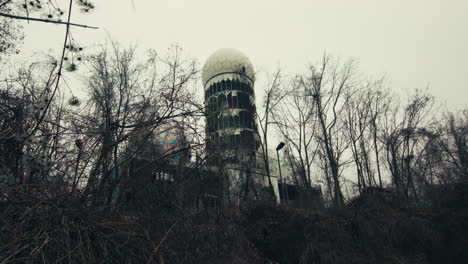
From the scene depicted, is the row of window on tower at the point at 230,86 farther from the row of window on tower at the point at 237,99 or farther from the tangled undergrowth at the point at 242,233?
the tangled undergrowth at the point at 242,233

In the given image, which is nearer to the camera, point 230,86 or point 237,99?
point 237,99

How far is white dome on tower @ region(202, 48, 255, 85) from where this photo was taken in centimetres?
3534

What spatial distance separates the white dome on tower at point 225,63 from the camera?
35.3 meters

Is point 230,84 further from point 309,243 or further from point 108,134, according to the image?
point 108,134

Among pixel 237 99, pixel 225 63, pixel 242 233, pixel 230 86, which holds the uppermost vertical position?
pixel 225 63

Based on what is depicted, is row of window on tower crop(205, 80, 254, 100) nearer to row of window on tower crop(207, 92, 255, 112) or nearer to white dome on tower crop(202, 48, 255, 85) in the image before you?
row of window on tower crop(207, 92, 255, 112)

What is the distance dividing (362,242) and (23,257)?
33.8 ft

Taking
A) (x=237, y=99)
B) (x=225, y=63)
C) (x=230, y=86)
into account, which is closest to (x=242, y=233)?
(x=237, y=99)

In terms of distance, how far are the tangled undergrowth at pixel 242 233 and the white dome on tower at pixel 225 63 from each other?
2676 cm

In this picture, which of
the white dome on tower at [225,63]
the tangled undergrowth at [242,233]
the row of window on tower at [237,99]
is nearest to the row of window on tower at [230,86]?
the row of window on tower at [237,99]

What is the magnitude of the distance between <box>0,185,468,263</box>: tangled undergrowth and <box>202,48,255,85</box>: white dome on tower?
26758 millimetres

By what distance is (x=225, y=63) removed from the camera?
35.8 metres

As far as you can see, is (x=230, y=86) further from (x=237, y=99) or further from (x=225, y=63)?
(x=225, y=63)

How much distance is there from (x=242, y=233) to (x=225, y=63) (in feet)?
101
